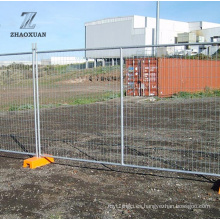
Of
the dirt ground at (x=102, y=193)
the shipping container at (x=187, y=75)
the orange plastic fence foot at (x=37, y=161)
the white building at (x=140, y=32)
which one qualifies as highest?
the white building at (x=140, y=32)

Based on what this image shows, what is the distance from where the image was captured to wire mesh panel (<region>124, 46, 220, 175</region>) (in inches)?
233

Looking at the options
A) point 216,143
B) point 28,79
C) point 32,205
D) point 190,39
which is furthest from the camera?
point 190,39

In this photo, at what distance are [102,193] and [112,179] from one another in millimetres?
678

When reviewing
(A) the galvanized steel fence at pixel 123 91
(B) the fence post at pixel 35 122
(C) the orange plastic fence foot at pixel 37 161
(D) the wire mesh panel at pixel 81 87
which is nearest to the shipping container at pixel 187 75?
(A) the galvanized steel fence at pixel 123 91

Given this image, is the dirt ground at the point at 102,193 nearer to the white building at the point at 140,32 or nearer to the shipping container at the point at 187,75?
the shipping container at the point at 187,75

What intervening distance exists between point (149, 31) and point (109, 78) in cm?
5537

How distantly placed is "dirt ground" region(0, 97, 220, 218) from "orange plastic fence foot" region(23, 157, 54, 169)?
186 millimetres

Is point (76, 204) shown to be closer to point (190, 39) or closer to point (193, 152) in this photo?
point (193, 152)

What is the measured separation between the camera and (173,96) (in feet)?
24.2

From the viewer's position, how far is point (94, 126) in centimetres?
1177

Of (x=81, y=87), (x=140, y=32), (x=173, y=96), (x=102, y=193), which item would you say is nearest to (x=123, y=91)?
(x=81, y=87)

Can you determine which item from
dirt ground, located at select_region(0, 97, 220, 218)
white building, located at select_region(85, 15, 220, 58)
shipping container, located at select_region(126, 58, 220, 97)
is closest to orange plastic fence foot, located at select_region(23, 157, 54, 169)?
dirt ground, located at select_region(0, 97, 220, 218)

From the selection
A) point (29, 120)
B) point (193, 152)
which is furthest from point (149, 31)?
point (193, 152)

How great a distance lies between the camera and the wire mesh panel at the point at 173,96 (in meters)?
5.91
